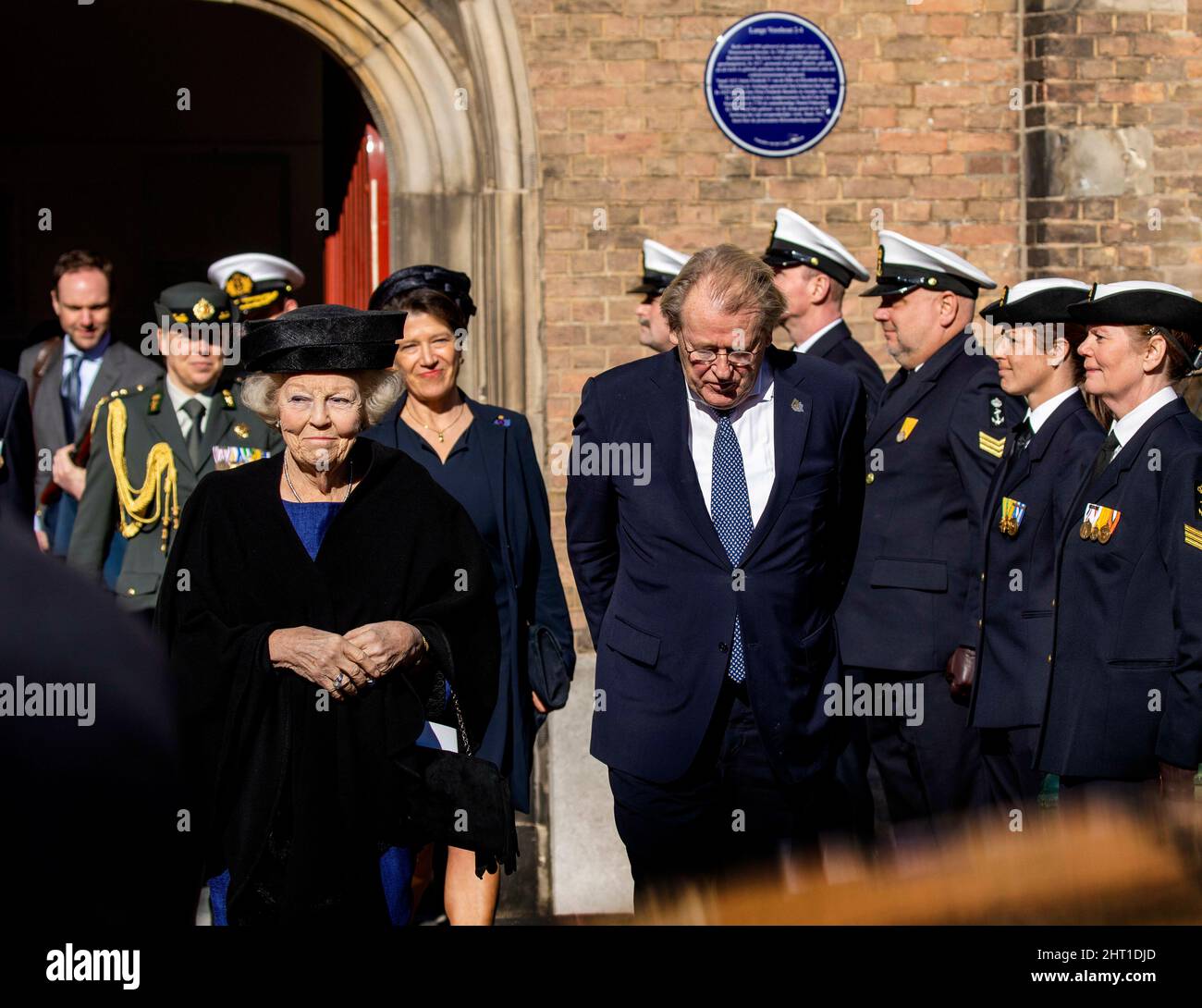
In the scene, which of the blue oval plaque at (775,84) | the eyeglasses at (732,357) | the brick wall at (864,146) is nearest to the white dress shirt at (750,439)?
the eyeglasses at (732,357)

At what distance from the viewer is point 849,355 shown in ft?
21.5

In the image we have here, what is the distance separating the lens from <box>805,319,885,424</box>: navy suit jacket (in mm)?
6402

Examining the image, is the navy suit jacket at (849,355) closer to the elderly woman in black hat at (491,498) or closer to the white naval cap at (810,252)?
the white naval cap at (810,252)

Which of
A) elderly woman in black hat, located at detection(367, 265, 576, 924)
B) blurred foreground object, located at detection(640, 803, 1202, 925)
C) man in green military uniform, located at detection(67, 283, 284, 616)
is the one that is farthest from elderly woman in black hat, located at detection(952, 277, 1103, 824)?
man in green military uniform, located at detection(67, 283, 284, 616)

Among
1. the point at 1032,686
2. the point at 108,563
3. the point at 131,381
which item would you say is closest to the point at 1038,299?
the point at 1032,686

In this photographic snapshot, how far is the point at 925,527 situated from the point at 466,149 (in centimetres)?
263

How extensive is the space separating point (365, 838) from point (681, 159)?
407 cm

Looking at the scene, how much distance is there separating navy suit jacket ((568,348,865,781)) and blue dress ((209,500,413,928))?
0.66 m

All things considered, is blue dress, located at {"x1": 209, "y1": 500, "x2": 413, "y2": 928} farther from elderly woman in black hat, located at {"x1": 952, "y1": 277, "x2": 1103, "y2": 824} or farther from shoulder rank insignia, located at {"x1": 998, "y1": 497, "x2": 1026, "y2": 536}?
shoulder rank insignia, located at {"x1": 998, "y1": 497, "x2": 1026, "y2": 536}

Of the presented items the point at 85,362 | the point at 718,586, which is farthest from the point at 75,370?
the point at 718,586

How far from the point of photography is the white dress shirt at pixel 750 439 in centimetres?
458

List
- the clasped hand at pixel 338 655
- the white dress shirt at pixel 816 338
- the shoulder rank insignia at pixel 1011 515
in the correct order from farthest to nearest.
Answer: the white dress shirt at pixel 816 338 → the shoulder rank insignia at pixel 1011 515 → the clasped hand at pixel 338 655

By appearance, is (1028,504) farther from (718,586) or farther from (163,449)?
(163,449)

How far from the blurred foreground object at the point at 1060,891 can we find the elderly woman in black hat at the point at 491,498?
112 centimetres
